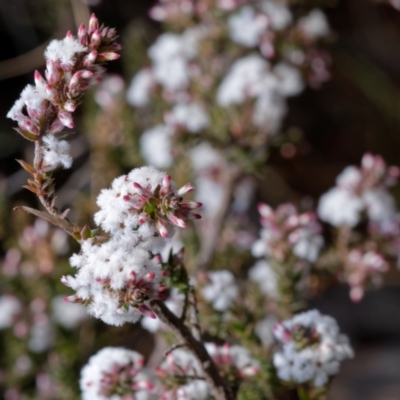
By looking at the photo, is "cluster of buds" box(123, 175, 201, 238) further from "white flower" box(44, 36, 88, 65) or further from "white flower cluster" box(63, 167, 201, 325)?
"white flower" box(44, 36, 88, 65)

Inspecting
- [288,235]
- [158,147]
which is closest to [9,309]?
[158,147]

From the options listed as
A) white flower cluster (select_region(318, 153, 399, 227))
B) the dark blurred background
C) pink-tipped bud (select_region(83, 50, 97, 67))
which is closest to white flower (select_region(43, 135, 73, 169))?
pink-tipped bud (select_region(83, 50, 97, 67))

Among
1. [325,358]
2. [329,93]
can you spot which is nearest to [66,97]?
[325,358]

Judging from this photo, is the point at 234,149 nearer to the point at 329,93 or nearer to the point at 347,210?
the point at 347,210

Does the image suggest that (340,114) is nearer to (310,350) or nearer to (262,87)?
(262,87)

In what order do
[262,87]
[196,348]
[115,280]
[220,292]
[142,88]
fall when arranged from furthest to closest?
[142,88] < [262,87] < [220,292] < [196,348] < [115,280]

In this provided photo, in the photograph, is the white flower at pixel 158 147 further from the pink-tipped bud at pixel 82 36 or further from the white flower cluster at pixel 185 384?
the pink-tipped bud at pixel 82 36
